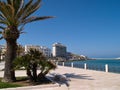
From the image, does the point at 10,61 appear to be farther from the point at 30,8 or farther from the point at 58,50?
the point at 58,50

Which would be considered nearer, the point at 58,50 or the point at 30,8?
the point at 30,8

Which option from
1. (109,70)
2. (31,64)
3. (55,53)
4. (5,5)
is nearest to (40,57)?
(31,64)

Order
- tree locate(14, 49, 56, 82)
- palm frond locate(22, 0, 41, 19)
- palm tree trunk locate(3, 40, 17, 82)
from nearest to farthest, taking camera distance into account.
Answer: tree locate(14, 49, 56, 82)
palm tree trunk locate(3, 40, 17, 82)
palm frond locate(22, 0, 41, 19)

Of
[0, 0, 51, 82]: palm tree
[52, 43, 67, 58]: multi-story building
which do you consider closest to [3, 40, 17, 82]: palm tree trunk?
[0, 0, 51, 82]: palm tree

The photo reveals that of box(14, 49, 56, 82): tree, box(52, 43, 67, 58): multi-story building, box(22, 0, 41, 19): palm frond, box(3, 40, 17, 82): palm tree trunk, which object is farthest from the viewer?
box(52, 43, 67, 58): multi-story building

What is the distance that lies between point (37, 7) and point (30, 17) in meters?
0.92

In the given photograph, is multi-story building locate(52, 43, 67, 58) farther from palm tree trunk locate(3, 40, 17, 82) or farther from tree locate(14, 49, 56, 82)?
tree locate(14, 49, 56, 82)

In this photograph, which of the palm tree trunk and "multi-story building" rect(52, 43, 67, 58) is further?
"multi-story building" rect(52, 43, 67, 58)

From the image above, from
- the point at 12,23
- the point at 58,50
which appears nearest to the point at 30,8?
the point at 12,23

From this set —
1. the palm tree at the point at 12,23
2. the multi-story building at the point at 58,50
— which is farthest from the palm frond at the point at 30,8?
the multi-story building at the point at 58,50

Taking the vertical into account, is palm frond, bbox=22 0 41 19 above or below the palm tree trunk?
above

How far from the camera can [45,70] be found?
1534cm

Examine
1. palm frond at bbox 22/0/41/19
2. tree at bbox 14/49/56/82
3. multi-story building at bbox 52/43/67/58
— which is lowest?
tree at bbox 14/49/56/82

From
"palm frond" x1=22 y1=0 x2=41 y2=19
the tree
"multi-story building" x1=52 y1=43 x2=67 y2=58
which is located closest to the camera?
the tree
